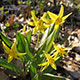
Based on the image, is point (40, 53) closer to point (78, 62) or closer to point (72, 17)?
point (78, 62)

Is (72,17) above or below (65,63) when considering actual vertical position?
above

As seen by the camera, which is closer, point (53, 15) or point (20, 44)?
point (53, 15)

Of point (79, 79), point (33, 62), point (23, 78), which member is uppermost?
point (33, 62)

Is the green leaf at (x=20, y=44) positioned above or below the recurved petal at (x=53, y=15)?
below

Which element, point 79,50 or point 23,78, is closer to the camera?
point 23,78

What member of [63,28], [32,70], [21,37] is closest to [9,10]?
[63,28]

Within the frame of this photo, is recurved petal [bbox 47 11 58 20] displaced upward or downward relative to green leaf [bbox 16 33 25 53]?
upward

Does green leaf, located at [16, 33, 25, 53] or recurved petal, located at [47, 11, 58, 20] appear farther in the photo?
green leaf, located at [16, 33, 25, 53]

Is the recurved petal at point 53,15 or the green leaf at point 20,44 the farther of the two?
the green leaf at point 20,44

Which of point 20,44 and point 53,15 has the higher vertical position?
point 53,15

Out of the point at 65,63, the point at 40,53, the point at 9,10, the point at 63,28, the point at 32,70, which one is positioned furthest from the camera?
the point at 9,10

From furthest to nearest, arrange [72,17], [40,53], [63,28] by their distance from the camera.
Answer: [72,17]
[63,28]
[40,53]
